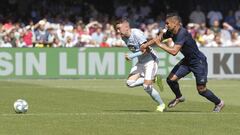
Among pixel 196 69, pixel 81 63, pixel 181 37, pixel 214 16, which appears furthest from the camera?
pixel 214 16

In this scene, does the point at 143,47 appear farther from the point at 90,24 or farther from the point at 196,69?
the point at 90,24

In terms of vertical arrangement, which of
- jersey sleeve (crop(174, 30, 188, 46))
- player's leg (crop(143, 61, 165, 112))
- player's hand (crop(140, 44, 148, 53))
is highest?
jersey sleeve (crop(174, 30, 188, 46))

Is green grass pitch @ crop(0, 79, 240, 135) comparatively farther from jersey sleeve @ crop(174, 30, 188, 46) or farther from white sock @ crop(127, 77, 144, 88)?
jersey sleeve @ crop(174, 30, 188, 46)

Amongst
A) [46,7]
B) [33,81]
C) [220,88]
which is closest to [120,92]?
[220,88]

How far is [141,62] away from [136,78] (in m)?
0.37

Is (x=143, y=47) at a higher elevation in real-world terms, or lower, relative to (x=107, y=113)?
higher

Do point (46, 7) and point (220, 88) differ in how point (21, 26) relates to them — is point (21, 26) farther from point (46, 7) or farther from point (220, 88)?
point (220, 88)

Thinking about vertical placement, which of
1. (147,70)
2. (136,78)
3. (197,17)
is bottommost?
(136,78)

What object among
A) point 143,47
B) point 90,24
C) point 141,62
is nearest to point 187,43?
point 143,47

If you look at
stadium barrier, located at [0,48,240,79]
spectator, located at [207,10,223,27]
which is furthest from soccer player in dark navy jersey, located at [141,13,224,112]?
spectator, located at [207,10,223,27]

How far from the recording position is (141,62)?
18391 millimetres

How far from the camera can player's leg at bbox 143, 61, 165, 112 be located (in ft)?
59.1

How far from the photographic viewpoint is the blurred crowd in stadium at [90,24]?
3422cm

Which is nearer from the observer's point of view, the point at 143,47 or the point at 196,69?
the point at 143,47
